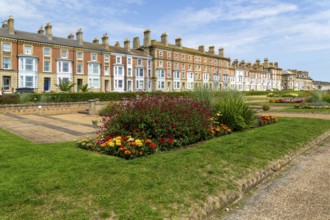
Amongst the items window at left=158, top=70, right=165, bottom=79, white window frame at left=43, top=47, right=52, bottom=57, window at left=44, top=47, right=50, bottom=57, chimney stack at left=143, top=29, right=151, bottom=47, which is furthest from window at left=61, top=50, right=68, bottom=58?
window at left=158, top=70, right=165, bottom=79

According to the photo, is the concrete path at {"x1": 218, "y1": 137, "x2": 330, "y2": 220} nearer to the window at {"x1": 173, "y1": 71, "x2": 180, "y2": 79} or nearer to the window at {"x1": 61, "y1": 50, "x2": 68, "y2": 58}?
the window at {"x1": 61, "y1": 50, "x2": 68, "y2": 58}

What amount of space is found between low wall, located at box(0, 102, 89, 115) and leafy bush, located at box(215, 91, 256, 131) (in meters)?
17.4

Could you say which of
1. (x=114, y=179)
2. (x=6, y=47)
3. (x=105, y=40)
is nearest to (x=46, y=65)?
(x=6, y=47)

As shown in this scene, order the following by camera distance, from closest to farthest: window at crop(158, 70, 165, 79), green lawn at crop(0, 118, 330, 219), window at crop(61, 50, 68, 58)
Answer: green lawn at crop(0, 118, 330, 219)
window at crop(61, 50, 68, 58)
window at crop(158, 70, 165, 79)

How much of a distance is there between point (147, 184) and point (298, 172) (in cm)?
394

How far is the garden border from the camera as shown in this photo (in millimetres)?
3939

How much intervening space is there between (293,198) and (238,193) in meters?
0.97

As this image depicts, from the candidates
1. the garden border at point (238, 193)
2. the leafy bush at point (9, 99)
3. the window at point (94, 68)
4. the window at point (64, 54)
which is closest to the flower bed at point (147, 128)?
the garden border at point (238, 193)

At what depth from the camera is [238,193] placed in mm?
4781

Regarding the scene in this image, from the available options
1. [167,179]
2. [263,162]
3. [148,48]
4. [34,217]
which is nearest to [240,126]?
[263,162]

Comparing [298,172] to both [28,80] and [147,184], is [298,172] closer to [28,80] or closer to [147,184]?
[147,184]

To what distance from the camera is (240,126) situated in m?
10.9

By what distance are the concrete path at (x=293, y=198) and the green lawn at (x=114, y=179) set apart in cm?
52

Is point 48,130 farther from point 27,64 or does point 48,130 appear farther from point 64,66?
point 64,66
